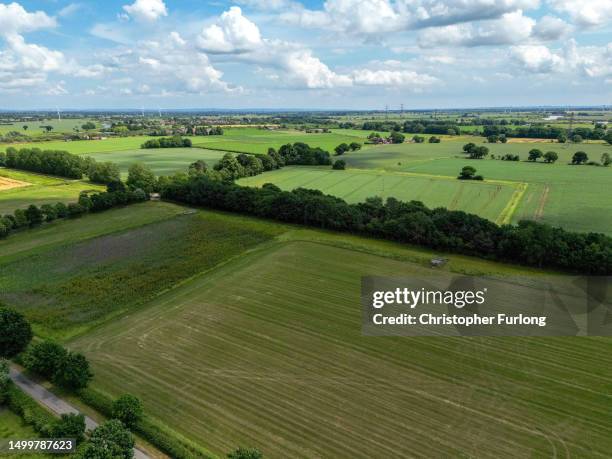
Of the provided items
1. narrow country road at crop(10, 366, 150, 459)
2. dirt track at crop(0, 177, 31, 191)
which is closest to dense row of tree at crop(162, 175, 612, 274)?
narrow country road at crop(10, 366, 150, 459)

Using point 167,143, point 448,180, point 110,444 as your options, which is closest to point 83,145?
point 167,143

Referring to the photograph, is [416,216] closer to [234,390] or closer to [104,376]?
[234,390]

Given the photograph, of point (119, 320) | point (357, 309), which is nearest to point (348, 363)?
point (357, 309)

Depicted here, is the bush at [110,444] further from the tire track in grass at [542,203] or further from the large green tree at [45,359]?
the tire track in grass at [542,203]

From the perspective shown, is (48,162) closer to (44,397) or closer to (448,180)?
(44,397)

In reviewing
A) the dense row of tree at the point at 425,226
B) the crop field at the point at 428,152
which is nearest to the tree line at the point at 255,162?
the crop field at the point at 428,152
